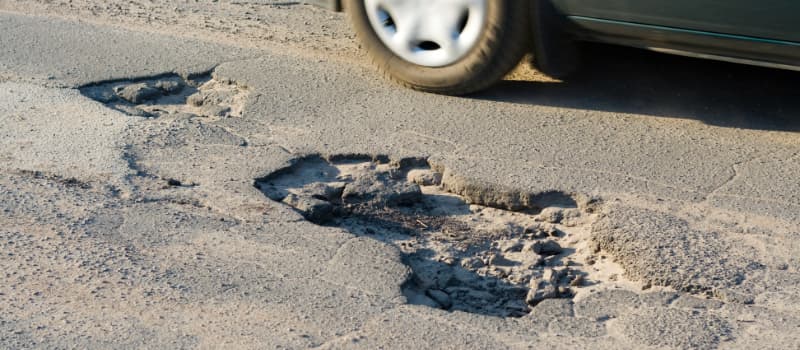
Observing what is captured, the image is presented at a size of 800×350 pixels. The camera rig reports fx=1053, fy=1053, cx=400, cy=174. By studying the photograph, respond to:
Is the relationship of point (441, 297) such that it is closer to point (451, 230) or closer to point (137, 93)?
point (451, 230)

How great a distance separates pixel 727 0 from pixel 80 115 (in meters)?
2.80

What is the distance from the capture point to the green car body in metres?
4.20

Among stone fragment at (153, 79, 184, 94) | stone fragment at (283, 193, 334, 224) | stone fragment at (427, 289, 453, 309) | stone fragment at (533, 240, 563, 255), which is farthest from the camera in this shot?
stone fragment at (153, 79, 184, 94)

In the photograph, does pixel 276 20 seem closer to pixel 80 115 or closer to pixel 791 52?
pixel 80 115

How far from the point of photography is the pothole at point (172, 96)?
15.8 ft

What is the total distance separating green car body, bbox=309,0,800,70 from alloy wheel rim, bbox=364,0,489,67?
0.43 metres

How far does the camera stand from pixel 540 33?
469 centimetres

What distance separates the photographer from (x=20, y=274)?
130 inches

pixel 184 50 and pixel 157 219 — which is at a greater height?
pixel 184 50

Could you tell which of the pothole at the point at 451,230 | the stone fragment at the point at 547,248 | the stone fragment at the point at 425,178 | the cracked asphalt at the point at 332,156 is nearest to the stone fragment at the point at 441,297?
the pothole at the point at 451,230

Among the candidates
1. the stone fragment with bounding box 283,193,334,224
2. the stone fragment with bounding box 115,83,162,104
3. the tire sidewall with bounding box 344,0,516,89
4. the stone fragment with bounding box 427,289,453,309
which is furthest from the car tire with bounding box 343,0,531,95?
the stone fragment with bounding box 427,289,453,309

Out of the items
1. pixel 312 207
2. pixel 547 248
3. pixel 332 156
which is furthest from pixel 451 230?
pixel 332 156

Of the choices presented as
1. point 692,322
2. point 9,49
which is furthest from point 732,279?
point 9,49

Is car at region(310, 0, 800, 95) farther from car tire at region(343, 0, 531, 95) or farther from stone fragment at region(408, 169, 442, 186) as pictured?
stone fragment at region(408, 169, 442, 186)
